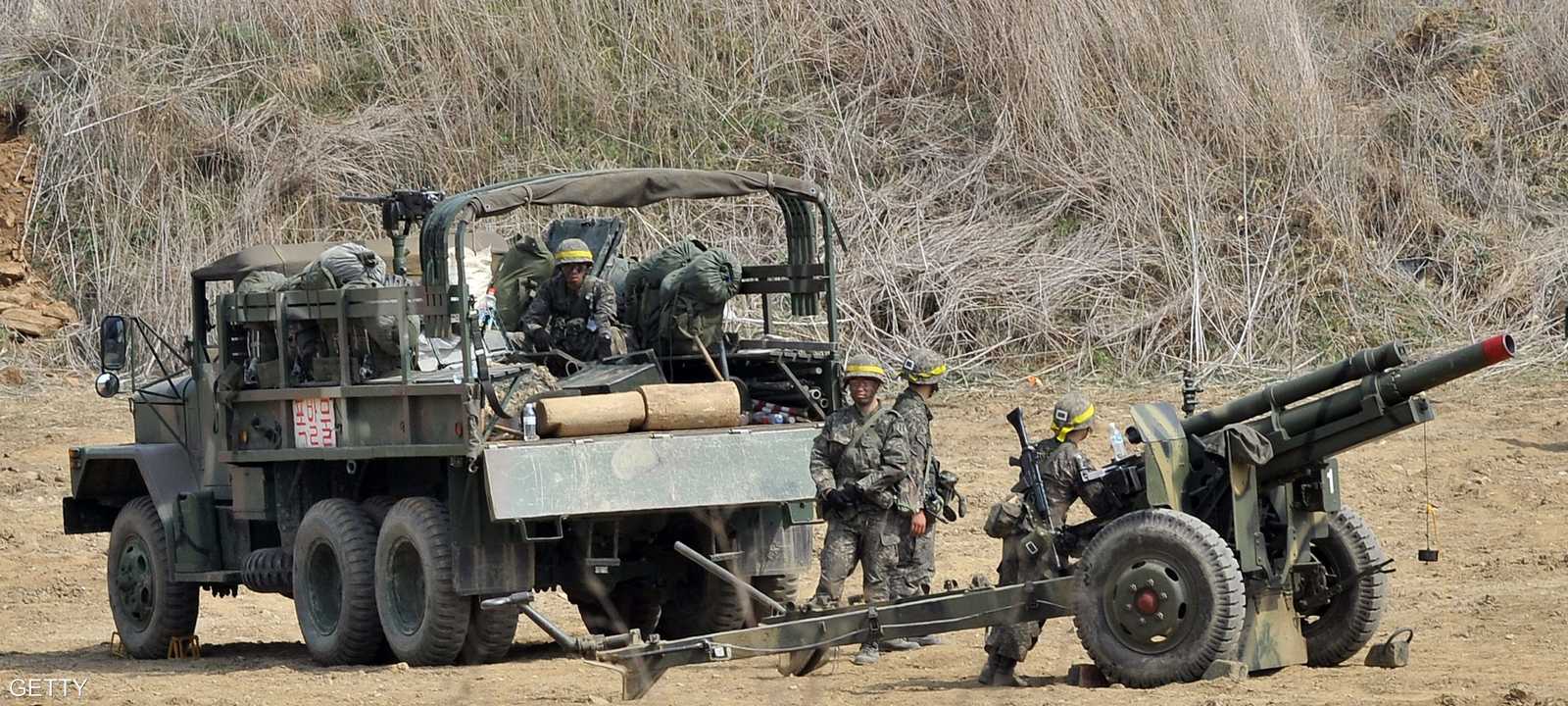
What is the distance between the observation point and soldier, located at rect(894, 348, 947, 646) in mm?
11180

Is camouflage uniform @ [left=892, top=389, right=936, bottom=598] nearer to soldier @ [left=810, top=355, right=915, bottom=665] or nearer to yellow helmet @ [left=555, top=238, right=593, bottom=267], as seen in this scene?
soldier @ [left=810, top=355, right=915, bottom=665]

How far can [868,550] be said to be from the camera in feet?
36.9

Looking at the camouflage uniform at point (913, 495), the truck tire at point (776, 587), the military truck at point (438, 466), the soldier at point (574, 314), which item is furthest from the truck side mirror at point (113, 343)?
the camouflage uniform at point (913, 495)

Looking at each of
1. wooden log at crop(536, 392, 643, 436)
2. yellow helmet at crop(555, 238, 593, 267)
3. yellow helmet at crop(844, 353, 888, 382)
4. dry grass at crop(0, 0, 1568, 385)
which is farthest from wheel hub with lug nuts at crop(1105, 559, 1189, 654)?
dry grass at crop(0, 0, 1568, 385)

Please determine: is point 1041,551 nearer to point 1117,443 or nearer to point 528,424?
point 1117,443

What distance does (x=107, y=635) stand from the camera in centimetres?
1469

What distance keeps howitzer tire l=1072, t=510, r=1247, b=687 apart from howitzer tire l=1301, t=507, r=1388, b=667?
802 millimetres

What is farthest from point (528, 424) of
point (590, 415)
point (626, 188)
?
point (626, 188)

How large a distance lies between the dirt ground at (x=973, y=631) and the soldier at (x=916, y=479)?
43 cm

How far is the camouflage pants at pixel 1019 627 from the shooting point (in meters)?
10.1

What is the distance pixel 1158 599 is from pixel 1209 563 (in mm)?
292

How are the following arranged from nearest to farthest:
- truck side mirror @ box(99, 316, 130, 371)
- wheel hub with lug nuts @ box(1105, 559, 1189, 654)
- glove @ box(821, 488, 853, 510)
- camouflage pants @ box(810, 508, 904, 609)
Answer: wheel hub with lug nuts @ box(1105, 559, 1189, 654) < glove @ box(821, 488, 853, 510) < camouflage pants @ box(810, 508, 904, 609) < truck side mirror @ box(99, 316, 130, 371)

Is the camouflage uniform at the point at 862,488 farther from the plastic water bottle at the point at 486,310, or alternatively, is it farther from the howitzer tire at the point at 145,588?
the howitzer tire at the point at 145,588

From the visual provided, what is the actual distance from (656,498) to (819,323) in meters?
8.72
